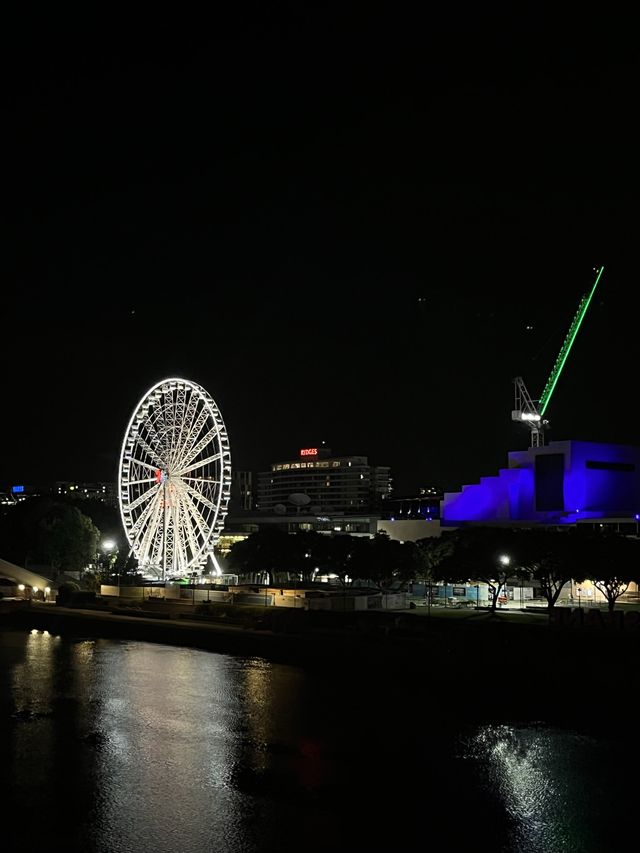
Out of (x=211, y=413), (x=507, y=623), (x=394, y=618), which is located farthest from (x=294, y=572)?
(x=507, y=623)

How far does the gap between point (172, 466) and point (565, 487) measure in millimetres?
20626

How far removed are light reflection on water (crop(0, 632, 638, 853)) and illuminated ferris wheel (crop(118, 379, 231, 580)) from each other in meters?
15.3

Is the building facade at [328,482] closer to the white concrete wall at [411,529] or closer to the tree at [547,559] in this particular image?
the white concrete wall at [411,529]

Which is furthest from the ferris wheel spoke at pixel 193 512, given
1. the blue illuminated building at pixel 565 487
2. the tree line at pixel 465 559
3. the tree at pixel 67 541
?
the blue illuminated building at pixel 565 487

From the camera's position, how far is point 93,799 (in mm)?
15305

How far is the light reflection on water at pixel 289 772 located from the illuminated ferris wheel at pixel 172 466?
1530 cm

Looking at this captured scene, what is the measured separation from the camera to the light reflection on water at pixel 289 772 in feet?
45.3

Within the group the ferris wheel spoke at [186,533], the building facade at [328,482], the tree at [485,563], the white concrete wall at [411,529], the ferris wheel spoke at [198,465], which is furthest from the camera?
the building facade at [328,482]

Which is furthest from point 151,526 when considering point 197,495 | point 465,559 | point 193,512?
point 465,559

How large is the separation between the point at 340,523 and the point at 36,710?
61504 millimetres

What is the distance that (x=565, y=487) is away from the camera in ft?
159

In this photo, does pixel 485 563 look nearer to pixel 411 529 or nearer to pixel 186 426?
pixel 186 426

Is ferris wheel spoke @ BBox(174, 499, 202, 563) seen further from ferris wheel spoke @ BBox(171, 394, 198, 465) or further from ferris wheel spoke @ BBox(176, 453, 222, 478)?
ferris wheel spoke @ BBox(171, 394, 198, 465)

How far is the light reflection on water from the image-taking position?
13.8m
